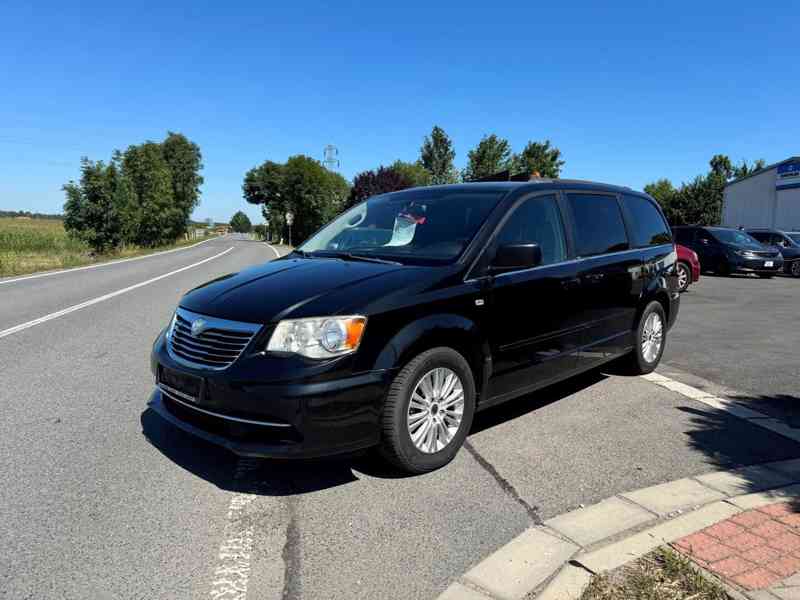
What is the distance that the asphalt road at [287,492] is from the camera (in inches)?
99.0

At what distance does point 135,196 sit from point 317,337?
43.8 m

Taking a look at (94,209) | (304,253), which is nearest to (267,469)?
(304,253)

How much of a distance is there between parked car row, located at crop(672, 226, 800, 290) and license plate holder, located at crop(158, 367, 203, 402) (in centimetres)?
1775

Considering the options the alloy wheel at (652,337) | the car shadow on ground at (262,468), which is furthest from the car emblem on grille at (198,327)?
the alloy wheel at (652,337)

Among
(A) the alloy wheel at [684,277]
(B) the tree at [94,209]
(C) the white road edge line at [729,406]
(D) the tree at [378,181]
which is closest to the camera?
(C) the white road edge line at [729,406]

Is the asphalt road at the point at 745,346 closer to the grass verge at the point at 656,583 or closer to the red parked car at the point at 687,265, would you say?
the red parked car at the point at 687,265

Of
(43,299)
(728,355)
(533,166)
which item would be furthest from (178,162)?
(728,355)

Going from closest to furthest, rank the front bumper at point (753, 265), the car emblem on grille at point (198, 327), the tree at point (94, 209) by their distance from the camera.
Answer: the car emblem on grille at point (198, 327), the front bumper at point (753, 265), the tree at point (94, 209)

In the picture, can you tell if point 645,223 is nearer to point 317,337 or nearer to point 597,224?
point 597,224

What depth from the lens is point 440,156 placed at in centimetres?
5900

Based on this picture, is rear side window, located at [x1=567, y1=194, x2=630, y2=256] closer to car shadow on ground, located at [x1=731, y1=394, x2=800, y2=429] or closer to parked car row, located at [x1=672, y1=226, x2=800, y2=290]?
car shadow on ground, located at [x1=731, y1=394, x2=800, y2=429]

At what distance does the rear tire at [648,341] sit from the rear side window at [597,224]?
32.9 inches

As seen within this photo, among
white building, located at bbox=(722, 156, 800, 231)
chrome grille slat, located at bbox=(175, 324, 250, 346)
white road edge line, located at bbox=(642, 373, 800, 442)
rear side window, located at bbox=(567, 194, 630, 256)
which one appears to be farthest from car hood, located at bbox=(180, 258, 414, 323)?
white building, located at bbox=(722, 156, 800, 231)

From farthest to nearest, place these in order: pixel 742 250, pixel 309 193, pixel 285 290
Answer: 1. pixel 309 193
2. pixel 742 250
3. pixel 285 290
